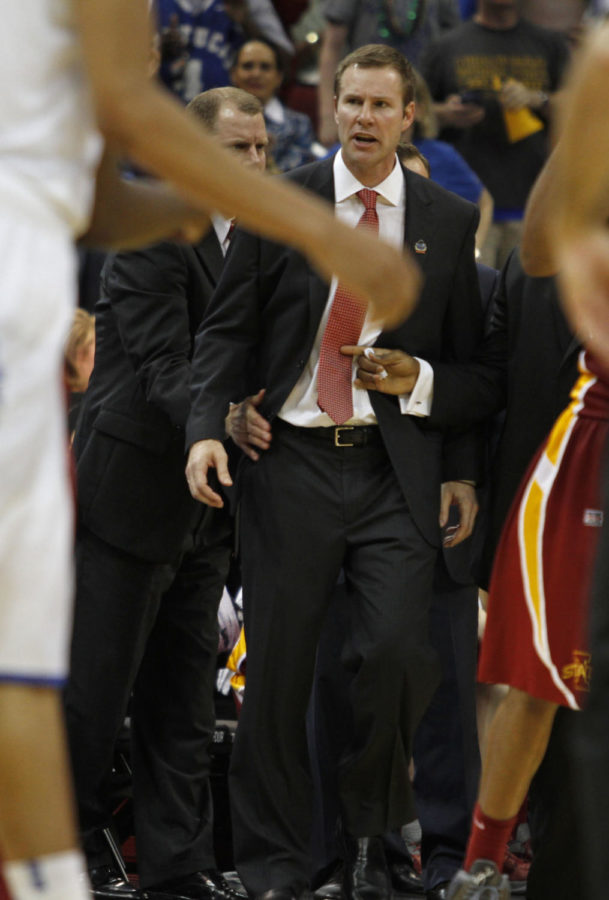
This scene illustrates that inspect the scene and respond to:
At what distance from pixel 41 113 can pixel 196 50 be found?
6521mm

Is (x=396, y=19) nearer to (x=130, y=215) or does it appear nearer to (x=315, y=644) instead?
(x=315, y=644)

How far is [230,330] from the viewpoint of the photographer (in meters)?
4.59

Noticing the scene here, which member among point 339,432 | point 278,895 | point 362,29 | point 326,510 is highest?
point 362,29

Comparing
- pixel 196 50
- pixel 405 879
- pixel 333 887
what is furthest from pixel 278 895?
pixel 196 50

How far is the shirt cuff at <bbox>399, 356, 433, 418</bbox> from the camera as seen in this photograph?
4504 mm

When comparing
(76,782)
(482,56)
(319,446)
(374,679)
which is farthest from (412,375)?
(482,56)

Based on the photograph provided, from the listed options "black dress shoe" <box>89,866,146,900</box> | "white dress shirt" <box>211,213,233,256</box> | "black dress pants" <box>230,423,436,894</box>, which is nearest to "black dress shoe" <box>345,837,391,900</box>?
"black dress pants" <box>230,423,436,894</box>

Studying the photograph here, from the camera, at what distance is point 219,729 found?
539 centimetres

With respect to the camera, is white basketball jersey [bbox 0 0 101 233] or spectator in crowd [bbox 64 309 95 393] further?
spectator in crowd [bbox 64 309 95 393]

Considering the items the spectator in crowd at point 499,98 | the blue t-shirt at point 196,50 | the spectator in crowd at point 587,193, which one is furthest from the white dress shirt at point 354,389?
the blue t-shirt at point 196,50

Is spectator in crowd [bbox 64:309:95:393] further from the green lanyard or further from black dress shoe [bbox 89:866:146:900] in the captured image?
the green lanyard

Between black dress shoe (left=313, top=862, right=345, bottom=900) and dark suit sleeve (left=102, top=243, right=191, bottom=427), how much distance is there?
157 centimetres

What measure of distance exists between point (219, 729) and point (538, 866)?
153cm

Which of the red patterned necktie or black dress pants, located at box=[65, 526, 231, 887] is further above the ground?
the red patterned necktie
